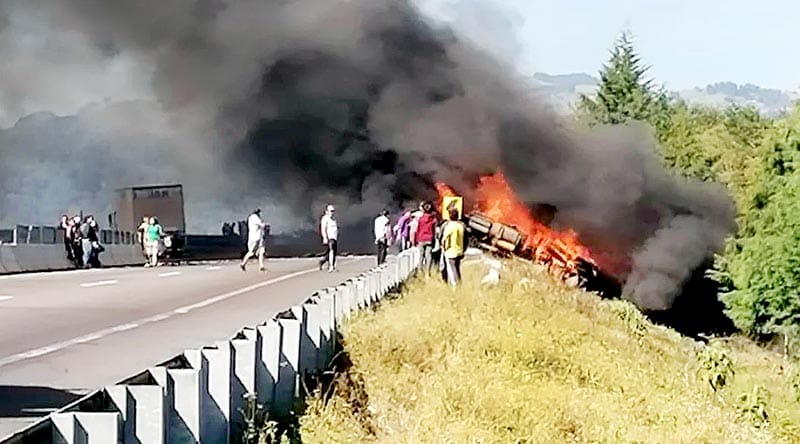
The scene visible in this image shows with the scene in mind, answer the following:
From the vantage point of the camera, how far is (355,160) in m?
49.2

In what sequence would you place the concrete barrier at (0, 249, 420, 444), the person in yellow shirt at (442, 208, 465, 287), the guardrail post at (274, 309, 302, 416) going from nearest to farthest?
the concrete barrier at (0, 249, 420, 444) < the guardrail post at (274, 309, 302, 416) < the person in yellow shirt at (442, 208, 465, 287)

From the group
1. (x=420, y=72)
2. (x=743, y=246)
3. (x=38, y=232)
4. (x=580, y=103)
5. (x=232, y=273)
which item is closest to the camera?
(x=232, y=273)

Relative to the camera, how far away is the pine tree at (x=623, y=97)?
91.1m

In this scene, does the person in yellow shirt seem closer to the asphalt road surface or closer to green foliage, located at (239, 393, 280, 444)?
the asphalt road surface

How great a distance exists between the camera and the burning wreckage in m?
43.2

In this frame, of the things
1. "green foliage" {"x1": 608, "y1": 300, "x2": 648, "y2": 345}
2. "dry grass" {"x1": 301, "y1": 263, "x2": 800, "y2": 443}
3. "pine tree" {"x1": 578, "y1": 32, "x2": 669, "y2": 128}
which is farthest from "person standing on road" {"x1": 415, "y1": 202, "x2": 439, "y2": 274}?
"pine tree" {"x1": 578, "y1": 32, "x2": 669, "y2": 128}

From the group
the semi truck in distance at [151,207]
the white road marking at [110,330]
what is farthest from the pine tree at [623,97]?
the white road marking at [110,330]

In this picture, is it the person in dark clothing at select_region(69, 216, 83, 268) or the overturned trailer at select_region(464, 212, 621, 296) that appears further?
the overturned trailer at select_region(464, 212, 621, 296)

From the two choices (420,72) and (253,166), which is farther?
(253,166)

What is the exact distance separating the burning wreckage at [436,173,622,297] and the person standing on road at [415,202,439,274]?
44.1 ft

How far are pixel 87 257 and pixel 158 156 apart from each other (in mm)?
23339

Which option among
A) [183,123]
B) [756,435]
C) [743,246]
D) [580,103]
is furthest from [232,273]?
[580,103]

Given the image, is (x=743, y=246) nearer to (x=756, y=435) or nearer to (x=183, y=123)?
(x=183, y=123)

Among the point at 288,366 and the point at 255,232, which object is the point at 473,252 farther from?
the point at 288,366
